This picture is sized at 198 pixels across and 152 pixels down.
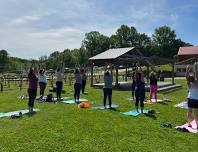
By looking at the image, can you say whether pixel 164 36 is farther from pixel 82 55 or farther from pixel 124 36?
pixel 82 55

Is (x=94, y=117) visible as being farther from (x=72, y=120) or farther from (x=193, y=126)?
(x=193, y=126)

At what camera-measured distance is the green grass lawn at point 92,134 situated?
30.8 ft

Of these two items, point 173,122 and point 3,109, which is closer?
point 173,122

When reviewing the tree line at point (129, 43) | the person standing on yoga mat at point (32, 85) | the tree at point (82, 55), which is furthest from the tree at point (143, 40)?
the person standing on yoga mat at point (32, 85)

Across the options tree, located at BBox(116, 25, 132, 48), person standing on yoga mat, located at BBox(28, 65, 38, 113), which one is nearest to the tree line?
tree, located at BBox(116, 25, 132, 48)

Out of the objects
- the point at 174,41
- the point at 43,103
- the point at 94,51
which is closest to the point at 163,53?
the point at 174,41

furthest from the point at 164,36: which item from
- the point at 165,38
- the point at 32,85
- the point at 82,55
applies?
the point at 32,85

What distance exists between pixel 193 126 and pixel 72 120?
4.02 meters

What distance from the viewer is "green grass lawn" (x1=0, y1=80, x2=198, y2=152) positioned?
938 centimetres

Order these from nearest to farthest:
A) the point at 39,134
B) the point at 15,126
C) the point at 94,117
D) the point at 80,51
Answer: the point at 39,134 < the point at 15,126 < the point at 94,117 < the point at 80,51

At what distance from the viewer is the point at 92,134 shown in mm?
10703

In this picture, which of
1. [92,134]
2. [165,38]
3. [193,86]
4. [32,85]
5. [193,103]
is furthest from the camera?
[165,38]

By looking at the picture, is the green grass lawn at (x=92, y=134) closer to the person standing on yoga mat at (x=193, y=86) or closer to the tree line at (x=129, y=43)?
the person standing on yoga mat at (x=193, y=86)

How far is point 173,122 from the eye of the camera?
44.3 feet
